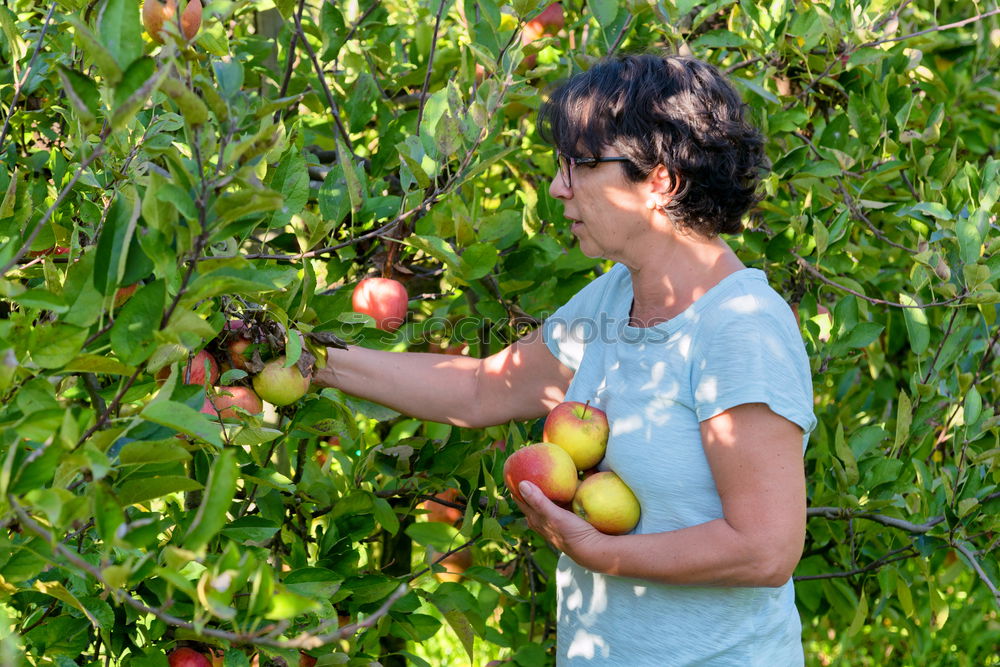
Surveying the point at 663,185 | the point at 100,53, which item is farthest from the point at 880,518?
the point at 100,53

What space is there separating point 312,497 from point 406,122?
0.73 m

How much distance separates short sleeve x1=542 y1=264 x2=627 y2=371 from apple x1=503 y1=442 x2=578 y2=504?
0.85 feet

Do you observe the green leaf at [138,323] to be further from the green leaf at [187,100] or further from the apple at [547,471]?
the apple at [547,471]

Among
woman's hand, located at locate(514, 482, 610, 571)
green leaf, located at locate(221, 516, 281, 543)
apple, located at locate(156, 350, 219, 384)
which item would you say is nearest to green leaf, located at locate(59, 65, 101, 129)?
apple, located at locate(156, 350, 219, 384)

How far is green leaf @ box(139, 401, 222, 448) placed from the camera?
0.78 m

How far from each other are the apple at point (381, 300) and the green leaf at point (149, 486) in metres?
0.67

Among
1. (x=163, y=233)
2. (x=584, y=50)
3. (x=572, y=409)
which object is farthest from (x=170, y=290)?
(x=584, y=50)

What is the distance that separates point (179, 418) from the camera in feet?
2.58

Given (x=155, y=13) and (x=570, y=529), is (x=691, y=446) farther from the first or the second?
(x=155, y=13)

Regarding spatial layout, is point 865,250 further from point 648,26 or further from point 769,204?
point 648,26

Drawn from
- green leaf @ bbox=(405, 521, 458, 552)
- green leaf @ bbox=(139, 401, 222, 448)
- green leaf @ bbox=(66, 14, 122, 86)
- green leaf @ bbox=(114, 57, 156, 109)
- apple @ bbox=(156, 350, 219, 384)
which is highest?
green leaf @ bbox=(66, 14, 122, 86)

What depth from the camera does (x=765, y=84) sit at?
81.7 inches

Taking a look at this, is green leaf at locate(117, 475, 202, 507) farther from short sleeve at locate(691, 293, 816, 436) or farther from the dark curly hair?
the dark curly hair

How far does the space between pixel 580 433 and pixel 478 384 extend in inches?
14.6
